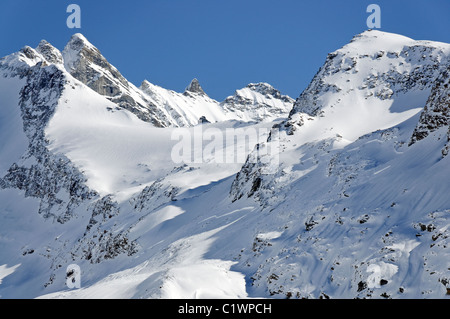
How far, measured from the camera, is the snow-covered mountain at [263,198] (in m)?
18.5

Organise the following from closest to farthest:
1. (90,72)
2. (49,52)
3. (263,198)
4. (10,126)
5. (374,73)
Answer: (263,198), (374,73), (10,126), (49,52), (90,72)

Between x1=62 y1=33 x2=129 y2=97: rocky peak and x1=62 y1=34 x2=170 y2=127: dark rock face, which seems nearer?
x1=62 y1=34 x2=170 y2=127: dark rock face

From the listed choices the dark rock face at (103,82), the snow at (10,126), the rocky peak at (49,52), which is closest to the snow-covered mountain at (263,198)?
the snow at (10,126)

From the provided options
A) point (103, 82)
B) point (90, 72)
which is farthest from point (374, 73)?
point (90, 72)

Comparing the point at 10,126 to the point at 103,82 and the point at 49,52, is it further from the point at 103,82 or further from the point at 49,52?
the point at 49,52

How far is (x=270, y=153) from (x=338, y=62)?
32.2m

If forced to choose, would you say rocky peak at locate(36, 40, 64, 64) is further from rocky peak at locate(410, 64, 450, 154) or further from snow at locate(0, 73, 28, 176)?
rocky peak at locate(410, 64, 450, 154)

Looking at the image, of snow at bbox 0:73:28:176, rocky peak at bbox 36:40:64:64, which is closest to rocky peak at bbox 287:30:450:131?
snow at bbox 0:73:28:176

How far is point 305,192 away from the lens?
2998 centimetres

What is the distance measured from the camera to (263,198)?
3328cm

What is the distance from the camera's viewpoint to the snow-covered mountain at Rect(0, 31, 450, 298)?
729 inches

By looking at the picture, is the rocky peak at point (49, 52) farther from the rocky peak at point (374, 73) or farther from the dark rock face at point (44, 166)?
the rocky peak at point (374, 73)

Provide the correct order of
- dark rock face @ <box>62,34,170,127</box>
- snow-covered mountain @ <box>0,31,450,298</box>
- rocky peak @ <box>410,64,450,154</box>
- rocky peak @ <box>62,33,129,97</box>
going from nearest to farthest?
snow-covered mountain @ <box>0,31,450,298</box>
rocky peak @ <box>410,64,450,154</box>
dark rock face @ <box>62,34,170,127</box>
rocky peak @ <box>62,33,129,97</box>
